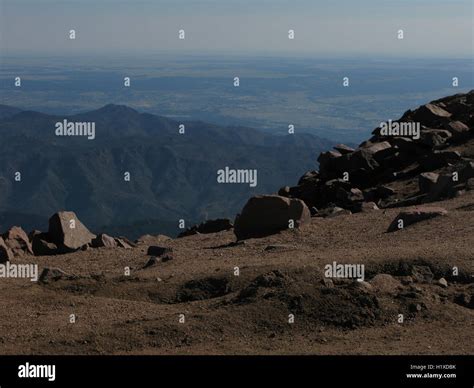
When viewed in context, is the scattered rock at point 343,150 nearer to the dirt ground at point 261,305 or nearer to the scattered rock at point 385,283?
the dirt ground at point 261,305

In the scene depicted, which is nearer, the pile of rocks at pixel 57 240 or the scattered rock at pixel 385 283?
the scattered rock at pixel 385 283

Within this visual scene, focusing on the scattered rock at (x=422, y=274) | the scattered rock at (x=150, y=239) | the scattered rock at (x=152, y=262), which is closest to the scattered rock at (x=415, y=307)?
the scattered rock at (x=422, y=274)

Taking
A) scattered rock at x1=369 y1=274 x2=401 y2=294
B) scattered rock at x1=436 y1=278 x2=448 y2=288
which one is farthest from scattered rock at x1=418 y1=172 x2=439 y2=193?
scattered rock at x1=369 y1=274 x2=401 y2=294

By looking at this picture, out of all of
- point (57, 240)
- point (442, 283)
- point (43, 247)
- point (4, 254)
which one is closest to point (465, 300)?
point (442, 283)

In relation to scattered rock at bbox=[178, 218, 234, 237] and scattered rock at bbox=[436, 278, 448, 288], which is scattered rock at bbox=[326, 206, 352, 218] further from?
scattered rock at bbox=[436, 278, 448, 288]

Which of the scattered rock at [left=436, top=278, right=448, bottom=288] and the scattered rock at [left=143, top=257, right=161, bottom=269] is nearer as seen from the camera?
the scattered rock at [left=436, top=278, right=448, bottom=288]
